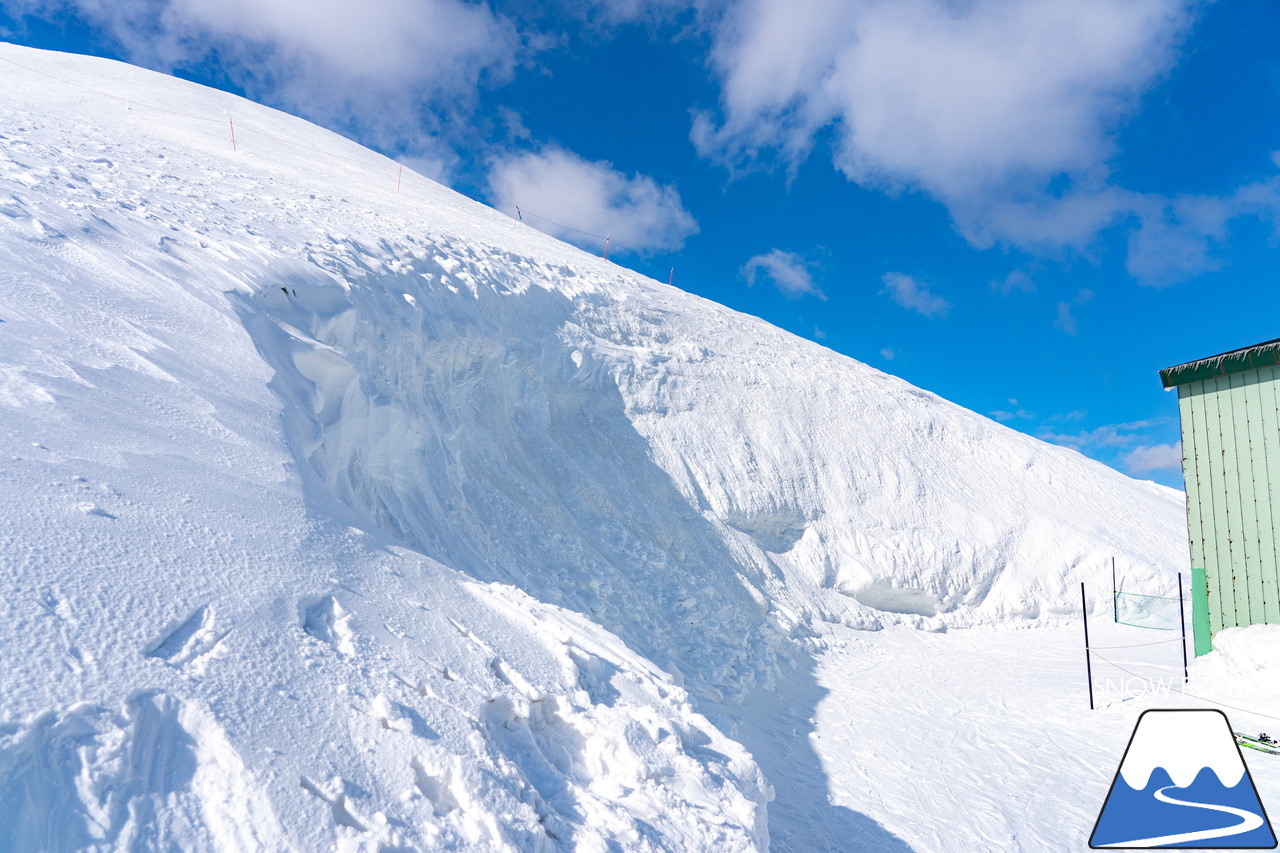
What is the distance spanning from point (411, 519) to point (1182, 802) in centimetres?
868

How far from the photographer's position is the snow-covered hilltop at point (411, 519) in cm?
322

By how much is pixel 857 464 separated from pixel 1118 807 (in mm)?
11142

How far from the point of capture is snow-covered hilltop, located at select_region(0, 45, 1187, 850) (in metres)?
3.22

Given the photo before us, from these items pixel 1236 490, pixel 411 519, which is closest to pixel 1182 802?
pixel 1236 490

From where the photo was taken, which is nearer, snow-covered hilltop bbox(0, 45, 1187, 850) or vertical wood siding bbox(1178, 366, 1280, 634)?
snow-covered hilltop bbox(0, 45, 1187, 850)

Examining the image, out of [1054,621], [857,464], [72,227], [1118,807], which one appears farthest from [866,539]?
[72,227]

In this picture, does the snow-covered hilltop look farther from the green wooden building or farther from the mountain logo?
the green wooden building

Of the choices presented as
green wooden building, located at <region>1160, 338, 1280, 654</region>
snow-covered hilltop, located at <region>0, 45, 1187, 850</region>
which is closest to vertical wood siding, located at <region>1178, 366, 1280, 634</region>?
green wooden building, located at <region>1160, 338, 1280, 654</region>

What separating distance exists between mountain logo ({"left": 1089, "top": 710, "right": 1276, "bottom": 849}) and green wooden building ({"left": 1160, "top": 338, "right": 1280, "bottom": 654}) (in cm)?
504

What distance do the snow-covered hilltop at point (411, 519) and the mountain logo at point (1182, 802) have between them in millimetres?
2569

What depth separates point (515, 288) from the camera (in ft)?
48.2

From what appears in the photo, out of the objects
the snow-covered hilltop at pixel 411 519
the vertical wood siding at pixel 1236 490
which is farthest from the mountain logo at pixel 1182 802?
the vertical wood siding at pixel 1236 490

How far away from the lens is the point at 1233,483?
38.1ft

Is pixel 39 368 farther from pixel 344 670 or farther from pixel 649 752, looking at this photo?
pixel 649 752
